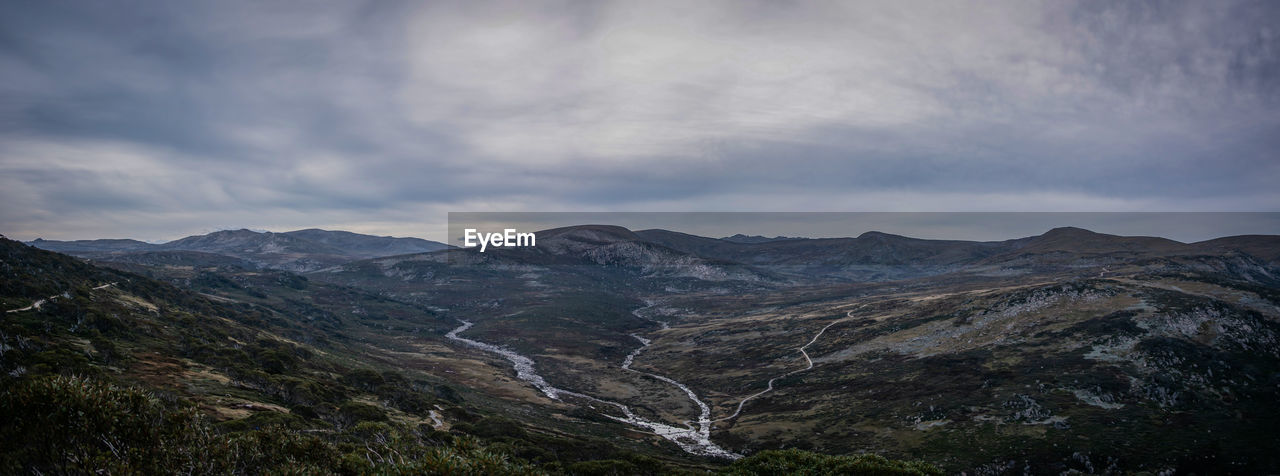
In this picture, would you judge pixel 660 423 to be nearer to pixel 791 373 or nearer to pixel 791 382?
pixel 791 382

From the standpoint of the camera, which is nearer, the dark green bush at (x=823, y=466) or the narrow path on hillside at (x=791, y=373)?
the dark green bush at (x=823, y=466)

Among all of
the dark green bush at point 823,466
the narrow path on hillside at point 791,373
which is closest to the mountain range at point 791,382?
the dark green bush at point 823,466

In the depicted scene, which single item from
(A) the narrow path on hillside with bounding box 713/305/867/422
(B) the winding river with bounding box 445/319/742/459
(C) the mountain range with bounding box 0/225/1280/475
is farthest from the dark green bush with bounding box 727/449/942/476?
(A) the narrow path on hillside with bounding box 713/305/867/422

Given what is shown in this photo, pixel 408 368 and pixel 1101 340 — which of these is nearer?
pixel 1101 340

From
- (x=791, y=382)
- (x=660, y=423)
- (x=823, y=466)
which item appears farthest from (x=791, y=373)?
(x=823, y=466)

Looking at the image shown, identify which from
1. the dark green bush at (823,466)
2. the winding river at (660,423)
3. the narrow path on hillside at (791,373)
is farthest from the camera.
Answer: the narrow path on hillside at (791,373)

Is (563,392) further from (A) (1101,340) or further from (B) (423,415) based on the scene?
(A) (1101,340)

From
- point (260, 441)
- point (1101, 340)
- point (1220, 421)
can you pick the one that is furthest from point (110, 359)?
point (1101, 340)

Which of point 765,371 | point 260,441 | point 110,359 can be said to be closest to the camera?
point 260,441

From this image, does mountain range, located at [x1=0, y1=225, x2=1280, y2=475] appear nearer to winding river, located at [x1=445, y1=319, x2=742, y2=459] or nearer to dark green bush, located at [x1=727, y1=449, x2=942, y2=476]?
dark green bush, located at [x1=727, y1=449, x2=942, y2=476]

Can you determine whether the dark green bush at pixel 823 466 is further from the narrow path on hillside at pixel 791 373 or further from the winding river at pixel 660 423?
the narrow path on hillside at pixel 791 373

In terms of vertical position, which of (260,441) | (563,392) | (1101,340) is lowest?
(563,392)
